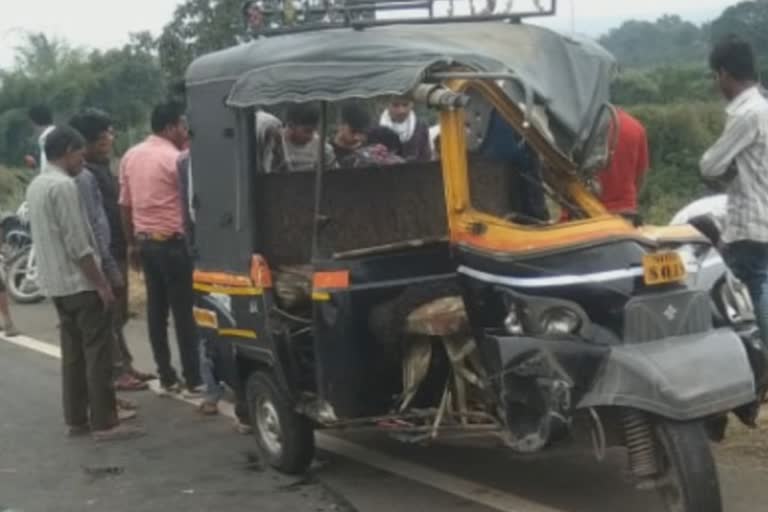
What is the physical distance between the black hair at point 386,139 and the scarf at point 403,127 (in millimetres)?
27

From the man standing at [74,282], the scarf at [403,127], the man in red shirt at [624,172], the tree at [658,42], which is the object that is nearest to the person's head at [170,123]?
the man standing at [74,282]

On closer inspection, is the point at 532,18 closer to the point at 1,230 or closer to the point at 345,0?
the point at 345,0

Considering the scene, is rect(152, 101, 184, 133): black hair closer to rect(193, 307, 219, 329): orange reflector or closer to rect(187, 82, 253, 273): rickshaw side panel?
rect(187, 82, 253, 273): rickshaw side panel

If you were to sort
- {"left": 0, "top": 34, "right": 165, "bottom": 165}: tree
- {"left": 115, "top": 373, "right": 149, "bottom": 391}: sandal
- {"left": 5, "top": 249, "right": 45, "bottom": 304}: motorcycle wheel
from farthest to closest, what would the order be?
{"left": 0, "top": 34, "right": 165, "bottom": 165}: tree, {"left": 5, "top": 249, "right": 45, "bottom": 304}: motorcycle wheel, {"left": 115, "top": 373, "right": 149, "bottom": 391}: sandal

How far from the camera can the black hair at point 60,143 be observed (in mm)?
7539

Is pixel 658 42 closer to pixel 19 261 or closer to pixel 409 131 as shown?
pixel 19 261

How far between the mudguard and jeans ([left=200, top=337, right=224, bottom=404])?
3.13 meters

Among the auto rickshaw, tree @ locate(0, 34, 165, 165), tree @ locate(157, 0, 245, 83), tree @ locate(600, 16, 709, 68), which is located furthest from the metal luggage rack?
tree @ locate(600, 16, 709, 68)

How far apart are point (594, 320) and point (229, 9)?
16500 mm

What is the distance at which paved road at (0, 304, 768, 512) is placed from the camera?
6039 mm

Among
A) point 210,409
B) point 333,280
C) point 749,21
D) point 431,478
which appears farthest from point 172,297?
point 749,21

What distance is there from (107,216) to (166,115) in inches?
35.1

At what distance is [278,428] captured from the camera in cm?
672

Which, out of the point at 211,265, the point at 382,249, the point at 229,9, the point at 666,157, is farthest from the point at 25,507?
the point at 666,157
